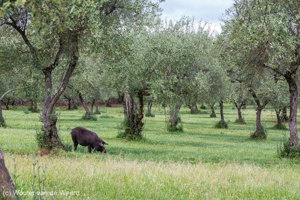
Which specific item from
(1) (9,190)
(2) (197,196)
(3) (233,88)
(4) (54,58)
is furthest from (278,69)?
(3) (233,88)

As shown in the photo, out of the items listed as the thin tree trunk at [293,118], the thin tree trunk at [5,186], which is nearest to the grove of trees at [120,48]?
the thin tree trunk at [293,118]

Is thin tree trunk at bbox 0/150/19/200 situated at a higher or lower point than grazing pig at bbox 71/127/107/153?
higher

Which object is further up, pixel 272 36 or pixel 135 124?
pixel 272 36

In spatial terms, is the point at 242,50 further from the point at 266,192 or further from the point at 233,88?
the point at 233,88

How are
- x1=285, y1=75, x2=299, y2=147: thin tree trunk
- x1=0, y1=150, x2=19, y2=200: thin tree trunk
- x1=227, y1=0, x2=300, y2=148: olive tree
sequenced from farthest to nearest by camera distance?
x1=285, y1=75, x2=299, y2=147: thin tree trunk, x1=227, y1=0, x2=300, y2=148: olive tree, x1=0, y1=150, x2=19, y2=200: thin tree trunk

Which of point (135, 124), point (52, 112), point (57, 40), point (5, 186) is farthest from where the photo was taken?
point (135, 124)

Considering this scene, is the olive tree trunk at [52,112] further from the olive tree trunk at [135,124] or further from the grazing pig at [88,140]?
the olive tree trunk at [135,124]

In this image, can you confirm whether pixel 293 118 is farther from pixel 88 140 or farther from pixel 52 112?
pixel 52 112

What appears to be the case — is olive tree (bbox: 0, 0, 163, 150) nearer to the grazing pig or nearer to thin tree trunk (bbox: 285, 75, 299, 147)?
the grazing pig

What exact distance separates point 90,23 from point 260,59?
11.0 metres

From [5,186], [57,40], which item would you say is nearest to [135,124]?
[57,40]

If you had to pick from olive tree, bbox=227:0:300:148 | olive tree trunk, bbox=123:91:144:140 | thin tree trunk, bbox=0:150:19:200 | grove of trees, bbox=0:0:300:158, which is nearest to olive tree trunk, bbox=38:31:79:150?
grove of trees, bbox=0:0:300:158

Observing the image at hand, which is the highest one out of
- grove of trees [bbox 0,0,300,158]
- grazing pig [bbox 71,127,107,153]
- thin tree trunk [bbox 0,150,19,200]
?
grove of trees [bbox 0,0,300,158]

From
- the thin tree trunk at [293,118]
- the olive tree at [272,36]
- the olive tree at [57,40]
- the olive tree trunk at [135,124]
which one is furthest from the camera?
the olive tree trunk at [135,124]
